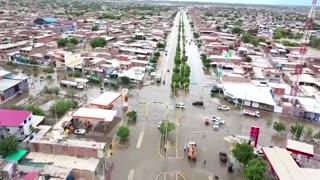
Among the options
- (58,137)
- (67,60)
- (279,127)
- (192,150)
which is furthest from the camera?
(67,60)

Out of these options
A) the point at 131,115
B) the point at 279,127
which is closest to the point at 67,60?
the point at 131,115

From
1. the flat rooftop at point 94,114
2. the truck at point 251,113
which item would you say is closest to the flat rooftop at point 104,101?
the flat rooftop at point 94,114

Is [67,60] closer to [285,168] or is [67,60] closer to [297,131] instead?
[297,131]

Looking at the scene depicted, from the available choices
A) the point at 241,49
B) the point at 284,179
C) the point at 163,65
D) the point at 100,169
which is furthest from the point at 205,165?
the point at 241,49

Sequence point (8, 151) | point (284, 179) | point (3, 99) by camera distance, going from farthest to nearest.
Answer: point (3, 99) < point (8, 151) < point (284, 179)

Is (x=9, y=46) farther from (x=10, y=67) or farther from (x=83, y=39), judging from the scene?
(x=83, y=39)

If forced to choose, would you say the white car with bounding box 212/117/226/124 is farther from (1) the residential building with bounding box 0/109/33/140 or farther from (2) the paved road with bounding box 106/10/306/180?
(1) the residential building with bounding box 0/109/33/140
